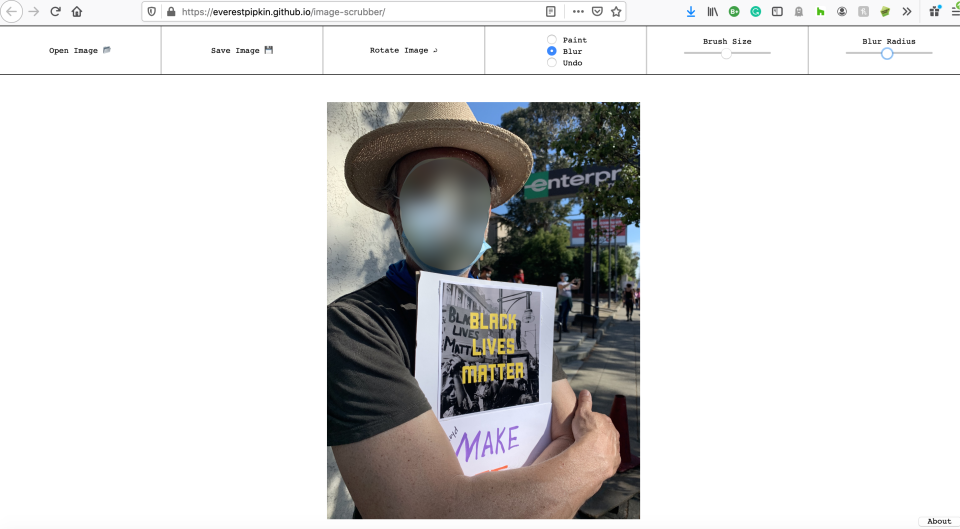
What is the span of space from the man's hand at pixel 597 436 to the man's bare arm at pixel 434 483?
0.14 m

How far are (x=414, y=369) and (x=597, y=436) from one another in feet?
2.27

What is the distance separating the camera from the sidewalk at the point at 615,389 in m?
3.00

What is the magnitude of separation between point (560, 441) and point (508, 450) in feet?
0.72

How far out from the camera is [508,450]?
155 cm

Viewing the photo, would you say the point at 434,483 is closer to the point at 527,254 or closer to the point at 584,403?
the point at 584,403

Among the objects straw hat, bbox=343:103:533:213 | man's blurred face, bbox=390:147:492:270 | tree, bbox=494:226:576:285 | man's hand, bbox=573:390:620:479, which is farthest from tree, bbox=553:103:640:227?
tree, bbox=494:226:576:285

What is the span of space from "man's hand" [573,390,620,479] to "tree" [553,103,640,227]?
5.79 ft

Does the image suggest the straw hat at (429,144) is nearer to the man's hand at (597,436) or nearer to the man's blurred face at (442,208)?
the man's blurred face at (442,208)

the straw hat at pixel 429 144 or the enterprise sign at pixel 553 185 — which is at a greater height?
the enterprise sign at pixel 553 185

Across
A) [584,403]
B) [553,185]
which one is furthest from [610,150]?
[584,403]
